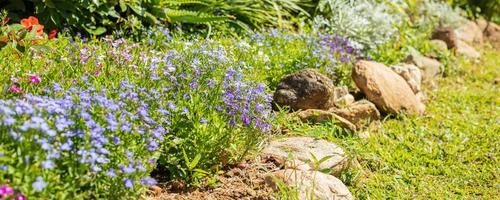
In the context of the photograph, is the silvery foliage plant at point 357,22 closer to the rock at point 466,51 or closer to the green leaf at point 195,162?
the rock at point 466,51

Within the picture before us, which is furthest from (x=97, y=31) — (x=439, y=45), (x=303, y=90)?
(x=439, y=45)

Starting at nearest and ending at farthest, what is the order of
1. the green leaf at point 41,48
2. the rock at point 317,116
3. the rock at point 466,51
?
the green leaf at point 41,48
the rock at point 317,116
the rock at point 466,51

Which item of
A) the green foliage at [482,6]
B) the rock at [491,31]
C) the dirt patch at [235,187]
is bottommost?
the rock at [491,31]

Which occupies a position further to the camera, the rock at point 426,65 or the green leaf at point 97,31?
the rock at point 426,65

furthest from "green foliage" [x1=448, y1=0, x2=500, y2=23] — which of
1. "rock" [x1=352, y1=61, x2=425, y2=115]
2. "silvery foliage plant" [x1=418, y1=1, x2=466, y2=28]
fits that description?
"rock" [x1=352, y1=61, x2=425, y2=115]

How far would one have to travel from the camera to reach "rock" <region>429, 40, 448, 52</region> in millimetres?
7231

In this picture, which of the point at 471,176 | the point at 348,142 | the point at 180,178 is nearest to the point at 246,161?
the point at 180,178

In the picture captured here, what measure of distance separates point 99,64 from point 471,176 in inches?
104

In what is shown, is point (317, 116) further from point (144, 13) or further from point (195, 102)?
point (144, 13)

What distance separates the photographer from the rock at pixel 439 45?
7231 mm

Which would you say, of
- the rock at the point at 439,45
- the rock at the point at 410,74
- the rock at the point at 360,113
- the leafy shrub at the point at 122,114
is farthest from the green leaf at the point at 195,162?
the rock at the point at 439,45

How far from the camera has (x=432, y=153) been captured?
4.75 m

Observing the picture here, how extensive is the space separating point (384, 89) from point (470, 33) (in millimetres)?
4056

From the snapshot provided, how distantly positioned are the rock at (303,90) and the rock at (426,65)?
2.18 meters
